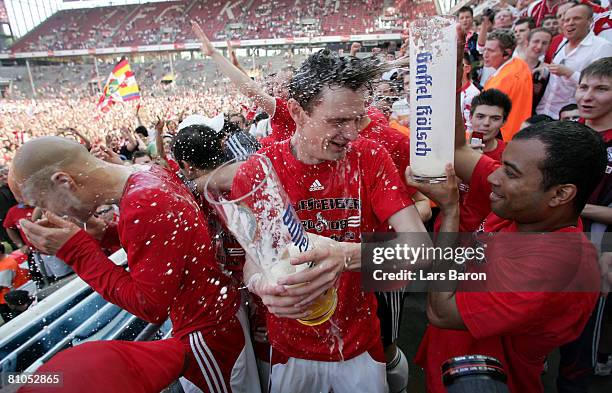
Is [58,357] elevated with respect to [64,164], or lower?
lower

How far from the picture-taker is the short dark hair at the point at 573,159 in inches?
58.0

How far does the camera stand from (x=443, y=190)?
1.47 meters

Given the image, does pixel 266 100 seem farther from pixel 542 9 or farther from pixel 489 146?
pixel 542 9

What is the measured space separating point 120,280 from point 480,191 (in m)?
1.85

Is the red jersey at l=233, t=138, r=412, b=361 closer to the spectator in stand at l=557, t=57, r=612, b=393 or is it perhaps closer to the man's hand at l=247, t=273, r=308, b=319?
the man's hand at l=247, t=273, r=308, b=319

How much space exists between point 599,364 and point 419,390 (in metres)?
1.28

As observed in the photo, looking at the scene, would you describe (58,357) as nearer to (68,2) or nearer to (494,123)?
(494,123)

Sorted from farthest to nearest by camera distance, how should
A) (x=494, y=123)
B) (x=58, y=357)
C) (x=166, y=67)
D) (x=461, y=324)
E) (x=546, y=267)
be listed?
(x=166, y=67)
(x=494, y=123)
(x=461, y=324)
(x=546, y=267)
(x=58, y=357)

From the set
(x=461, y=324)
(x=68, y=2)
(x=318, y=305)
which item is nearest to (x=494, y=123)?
(x=461, y=324)

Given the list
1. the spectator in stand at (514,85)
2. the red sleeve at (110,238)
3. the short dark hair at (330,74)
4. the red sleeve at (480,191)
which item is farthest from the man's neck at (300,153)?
the spectator in stand at (514,85)

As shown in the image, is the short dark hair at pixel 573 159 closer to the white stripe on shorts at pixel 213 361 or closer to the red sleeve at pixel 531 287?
the red sleeve at pixel 531 287

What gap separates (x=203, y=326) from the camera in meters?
1.87

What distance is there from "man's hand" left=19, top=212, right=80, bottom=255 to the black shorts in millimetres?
1824

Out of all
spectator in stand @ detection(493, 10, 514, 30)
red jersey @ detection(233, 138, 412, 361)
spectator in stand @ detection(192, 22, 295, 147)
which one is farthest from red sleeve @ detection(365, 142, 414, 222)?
spectator in stand @ detection(493, 10, 514, 30)
